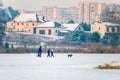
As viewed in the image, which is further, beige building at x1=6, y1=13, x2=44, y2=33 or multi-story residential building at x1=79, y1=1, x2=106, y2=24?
multi-story residential building at x1=79, y1=1, x2=106, y2=24

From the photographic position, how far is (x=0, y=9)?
20922 millimetres

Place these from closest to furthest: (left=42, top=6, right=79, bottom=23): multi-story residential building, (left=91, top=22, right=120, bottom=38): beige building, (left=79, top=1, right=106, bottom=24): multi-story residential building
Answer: (left=42, top=6, right=79, bottom=23): multi-story residential building, (left=79, top=1, right=106, bottom=24): multi-story residential building, (left=91, top=22, right=120, bottom=38): beige building

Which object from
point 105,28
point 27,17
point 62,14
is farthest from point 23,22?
point 105,28

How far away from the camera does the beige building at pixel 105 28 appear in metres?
21.2

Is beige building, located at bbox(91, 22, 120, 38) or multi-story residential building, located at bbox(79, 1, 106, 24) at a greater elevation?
multi-story residential building, located at bbox(79, 1, 106, 24)

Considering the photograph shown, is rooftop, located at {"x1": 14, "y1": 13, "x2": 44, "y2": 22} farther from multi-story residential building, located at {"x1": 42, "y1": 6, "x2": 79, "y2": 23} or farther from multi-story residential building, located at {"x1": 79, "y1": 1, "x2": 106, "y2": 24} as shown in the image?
multi-story residential building, located at {"x1": 79, "y1": 1, "x2": 106, "y2": 24}

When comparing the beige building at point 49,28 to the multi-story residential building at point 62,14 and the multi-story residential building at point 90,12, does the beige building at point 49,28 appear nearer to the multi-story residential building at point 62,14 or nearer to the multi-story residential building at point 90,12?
the multi-story residential building at point 62,14

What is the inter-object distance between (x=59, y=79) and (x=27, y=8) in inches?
430

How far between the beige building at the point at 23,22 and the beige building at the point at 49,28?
0.31 metres

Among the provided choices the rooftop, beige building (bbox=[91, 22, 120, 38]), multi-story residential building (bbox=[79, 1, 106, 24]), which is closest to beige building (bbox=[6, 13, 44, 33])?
the rooftop

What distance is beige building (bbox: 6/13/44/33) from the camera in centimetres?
2056

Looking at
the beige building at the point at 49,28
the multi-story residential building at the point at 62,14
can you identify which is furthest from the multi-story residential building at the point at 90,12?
the beige building at the point at 49,28

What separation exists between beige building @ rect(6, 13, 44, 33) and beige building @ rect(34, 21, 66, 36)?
0.31 meters

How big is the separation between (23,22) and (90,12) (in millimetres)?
3869
